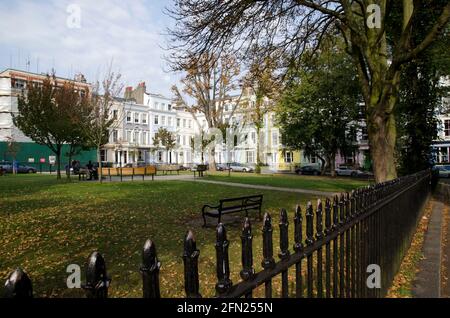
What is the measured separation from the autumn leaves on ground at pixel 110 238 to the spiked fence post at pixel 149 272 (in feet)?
11.1

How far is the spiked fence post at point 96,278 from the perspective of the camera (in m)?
1.11

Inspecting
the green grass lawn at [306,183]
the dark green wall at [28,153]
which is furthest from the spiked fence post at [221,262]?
the dark green wall at [28,153]

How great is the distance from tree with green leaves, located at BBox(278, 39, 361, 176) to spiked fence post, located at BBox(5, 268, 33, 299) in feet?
99.3

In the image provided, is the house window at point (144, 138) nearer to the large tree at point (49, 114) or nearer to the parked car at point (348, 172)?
the large tree at point (49, 114)

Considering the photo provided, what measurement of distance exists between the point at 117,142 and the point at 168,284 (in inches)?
2202

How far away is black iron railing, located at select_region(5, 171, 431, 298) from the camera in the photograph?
123 cm

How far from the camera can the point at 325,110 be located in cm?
3362

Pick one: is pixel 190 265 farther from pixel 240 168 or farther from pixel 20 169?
pixel 240 168

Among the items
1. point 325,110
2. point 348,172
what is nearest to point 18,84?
point 325,110

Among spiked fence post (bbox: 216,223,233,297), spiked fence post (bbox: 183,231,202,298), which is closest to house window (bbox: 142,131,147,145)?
spiked fence post (bbox: 216,223,233,297)

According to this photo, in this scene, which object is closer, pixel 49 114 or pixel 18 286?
pixel 18 286

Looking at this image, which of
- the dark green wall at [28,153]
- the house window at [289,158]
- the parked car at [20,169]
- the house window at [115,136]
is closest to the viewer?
the parked car at [20,169]

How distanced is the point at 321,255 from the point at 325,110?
33301 mm

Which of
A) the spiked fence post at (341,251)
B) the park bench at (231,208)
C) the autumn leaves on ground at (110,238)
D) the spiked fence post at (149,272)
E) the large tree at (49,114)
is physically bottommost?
the autumn leaves on ground at (110,238)
